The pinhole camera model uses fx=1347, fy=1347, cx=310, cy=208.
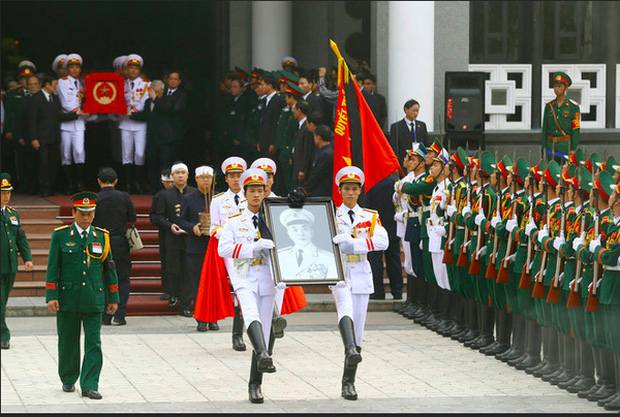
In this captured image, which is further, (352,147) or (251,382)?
(352,147)

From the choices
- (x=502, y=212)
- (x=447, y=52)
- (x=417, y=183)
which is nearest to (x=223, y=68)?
(x=447, y=52)

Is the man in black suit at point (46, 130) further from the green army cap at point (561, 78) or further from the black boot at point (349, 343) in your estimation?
the black boot at point (349, 343)

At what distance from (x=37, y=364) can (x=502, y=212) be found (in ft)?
16.1

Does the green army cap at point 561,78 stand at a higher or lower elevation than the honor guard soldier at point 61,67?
lower

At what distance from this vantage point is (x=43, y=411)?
36.0 feet

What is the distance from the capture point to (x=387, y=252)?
691 inches

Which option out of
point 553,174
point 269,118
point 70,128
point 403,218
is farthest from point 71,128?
point 553,174

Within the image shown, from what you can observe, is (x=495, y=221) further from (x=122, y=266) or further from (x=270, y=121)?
(x=270, y=121)

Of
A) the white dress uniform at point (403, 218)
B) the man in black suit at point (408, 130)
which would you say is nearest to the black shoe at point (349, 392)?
the white dress uniform at point (403, 218)

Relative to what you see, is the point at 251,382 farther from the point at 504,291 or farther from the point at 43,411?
the point at 504,291

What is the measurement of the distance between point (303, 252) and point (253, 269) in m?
0.45

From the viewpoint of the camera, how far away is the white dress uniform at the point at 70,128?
70.7 feet

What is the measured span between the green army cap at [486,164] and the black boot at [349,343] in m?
3.39

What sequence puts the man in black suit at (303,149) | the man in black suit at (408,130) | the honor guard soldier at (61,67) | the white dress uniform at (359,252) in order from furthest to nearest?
the honor guard soldier at (61,67) → the man in black suit at (408,130) → the man in black suit at (303,149) → the white dress uniform at (359,252)
